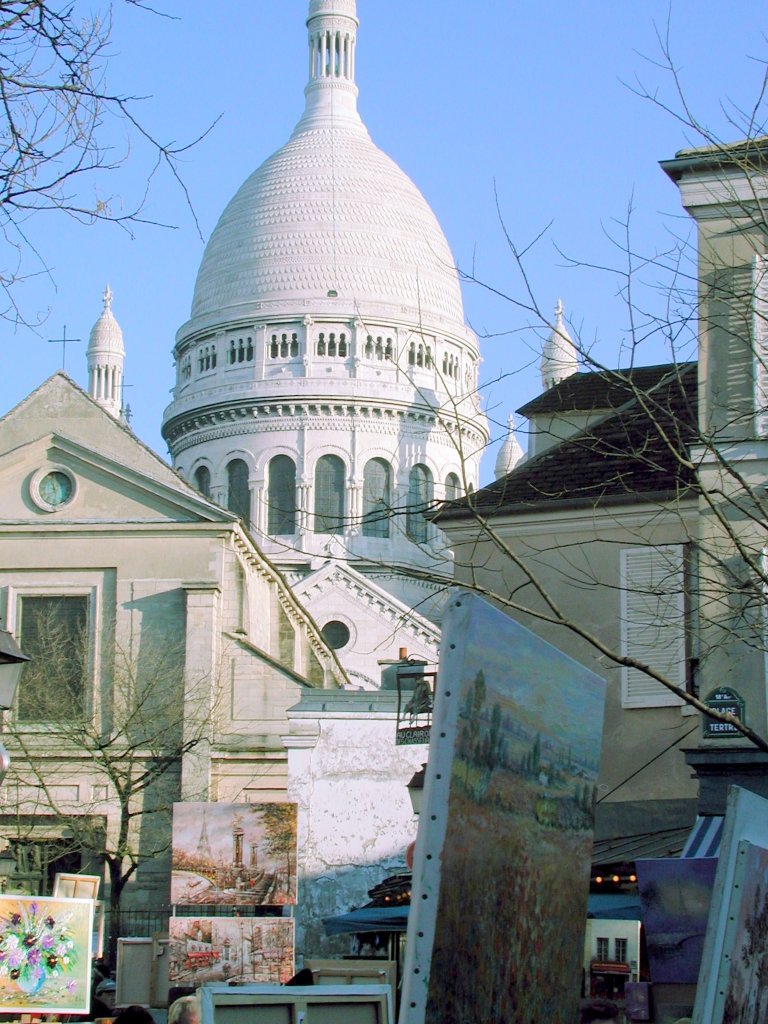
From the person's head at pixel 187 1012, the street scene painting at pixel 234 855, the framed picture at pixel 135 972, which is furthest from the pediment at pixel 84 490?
the person's head at pixel 187 1012

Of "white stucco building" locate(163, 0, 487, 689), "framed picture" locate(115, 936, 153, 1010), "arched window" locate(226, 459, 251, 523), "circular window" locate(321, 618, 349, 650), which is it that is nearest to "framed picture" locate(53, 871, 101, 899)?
"framed picture" locate(115, 936, 153, 1010)

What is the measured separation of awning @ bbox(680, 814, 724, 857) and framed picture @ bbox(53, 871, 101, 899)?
4891 mm

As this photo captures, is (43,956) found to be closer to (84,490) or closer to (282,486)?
(84,490)

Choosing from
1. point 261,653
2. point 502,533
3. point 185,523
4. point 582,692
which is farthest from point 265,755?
point 582,692

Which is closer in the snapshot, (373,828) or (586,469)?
(586,469)

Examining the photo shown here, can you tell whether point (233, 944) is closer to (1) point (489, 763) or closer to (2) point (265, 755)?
(1) point (489, 763)

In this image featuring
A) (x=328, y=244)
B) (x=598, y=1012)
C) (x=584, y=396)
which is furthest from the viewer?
(x=328, y=244)

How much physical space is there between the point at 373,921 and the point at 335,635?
5840 centimetres

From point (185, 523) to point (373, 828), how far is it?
1092cm

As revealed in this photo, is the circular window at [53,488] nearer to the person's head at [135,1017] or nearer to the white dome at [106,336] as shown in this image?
the person's head at [135,1017]

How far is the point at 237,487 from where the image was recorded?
294 ft

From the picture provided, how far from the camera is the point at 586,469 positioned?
80.5 feet

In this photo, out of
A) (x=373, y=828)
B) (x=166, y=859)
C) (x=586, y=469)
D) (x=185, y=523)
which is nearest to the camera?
(x=586, y=469)

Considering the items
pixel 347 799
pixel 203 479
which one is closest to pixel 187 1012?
pixel 347 799
